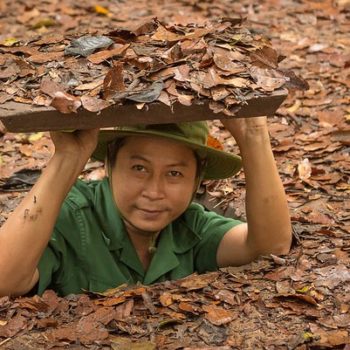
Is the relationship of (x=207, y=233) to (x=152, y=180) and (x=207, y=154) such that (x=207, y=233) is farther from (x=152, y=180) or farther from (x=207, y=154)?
(x=152, y=180)

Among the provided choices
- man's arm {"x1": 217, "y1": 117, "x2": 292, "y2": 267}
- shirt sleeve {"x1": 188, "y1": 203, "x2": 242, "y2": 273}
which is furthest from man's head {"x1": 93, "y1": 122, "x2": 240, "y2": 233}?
shirt sleeve {"x1": 188, "y1": 203, "x2": 242, "y2": 273}

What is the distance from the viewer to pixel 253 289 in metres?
3.49

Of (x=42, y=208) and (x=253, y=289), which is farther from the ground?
(x=42, y=208)

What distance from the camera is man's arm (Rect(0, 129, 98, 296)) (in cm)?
324

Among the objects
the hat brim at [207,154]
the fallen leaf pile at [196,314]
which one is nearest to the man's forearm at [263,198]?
the hat brim at [207,154]

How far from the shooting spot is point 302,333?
3160 millimetres

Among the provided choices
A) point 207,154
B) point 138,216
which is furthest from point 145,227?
point 207,154

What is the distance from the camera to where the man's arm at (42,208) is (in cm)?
324

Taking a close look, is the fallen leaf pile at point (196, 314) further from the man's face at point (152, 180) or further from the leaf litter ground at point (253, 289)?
the man's face at point (152, 180)

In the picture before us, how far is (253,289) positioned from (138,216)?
0.58 metres

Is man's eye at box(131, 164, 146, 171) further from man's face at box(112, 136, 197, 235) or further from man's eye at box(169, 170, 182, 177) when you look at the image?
man's eye at box(169, 170, 182, 177)

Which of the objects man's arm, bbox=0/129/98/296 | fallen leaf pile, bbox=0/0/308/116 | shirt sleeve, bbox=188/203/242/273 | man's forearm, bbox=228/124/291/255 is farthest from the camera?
shirt sleeve, bbox=188/203/242/273

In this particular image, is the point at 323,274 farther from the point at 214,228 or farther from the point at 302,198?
the point at 302,198

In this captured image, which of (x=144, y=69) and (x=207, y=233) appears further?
(x=207, y=233)
